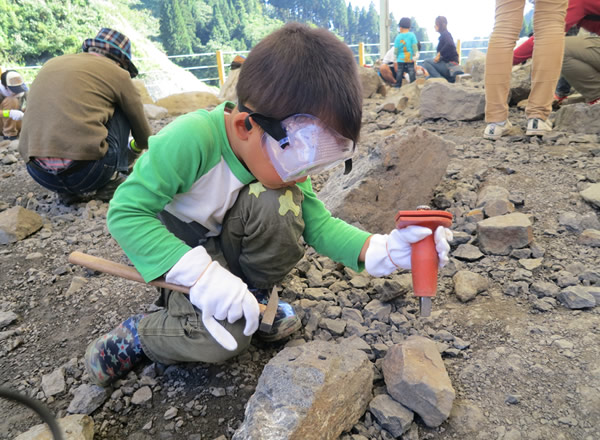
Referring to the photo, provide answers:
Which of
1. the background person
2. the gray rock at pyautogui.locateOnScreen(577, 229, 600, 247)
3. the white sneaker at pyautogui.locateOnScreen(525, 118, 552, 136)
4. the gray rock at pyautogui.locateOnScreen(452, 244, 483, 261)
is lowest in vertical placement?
the background person

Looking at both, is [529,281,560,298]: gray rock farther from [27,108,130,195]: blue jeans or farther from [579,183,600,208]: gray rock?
[27,108,130,195]: blue jeans

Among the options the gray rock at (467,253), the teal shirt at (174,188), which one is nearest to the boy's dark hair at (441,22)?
the gray rock at (467,253)

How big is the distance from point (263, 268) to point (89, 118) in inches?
71.7

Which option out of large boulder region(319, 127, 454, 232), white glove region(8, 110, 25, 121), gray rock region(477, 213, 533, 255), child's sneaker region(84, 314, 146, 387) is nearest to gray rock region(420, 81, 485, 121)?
large boulder region(319, 127, 454, 232)

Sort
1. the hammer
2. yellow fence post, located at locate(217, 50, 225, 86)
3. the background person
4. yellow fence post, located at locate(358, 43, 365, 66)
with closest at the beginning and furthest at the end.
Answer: the hammer → the background person → yellow fence post, located at locate(217, 50, 225, 86) → yellow fence post, located at locate(358, 43, 365, 66)

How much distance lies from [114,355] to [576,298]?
152 centimetres

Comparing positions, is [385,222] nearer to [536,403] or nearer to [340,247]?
[340,247]

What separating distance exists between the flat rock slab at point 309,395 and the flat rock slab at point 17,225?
6.45ft

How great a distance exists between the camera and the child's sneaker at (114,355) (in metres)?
1.34

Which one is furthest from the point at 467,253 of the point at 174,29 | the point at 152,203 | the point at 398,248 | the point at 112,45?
the point at 174,29

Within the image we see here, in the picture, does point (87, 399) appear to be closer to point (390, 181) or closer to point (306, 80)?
point (306, 80)

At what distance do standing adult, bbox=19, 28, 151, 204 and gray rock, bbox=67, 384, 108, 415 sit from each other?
5.61 ft

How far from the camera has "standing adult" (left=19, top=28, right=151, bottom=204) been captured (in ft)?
8.50

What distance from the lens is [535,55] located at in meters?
2.69
